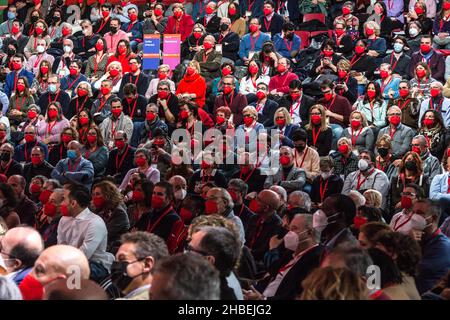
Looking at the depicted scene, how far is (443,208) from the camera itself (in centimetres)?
Answer: 900

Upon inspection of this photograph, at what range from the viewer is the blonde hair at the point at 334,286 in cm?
378

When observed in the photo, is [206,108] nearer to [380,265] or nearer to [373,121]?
[373,121]

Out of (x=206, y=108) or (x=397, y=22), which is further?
(x=397, y=22)

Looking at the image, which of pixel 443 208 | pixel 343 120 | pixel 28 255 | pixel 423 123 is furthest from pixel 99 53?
pixel 28 255

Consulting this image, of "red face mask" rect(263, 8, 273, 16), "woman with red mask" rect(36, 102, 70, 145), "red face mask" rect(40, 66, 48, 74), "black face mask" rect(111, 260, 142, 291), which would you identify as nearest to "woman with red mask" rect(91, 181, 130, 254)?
"black face mask" rect(111, 260, 142, 291)

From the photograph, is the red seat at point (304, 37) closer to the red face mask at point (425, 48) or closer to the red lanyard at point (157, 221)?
the red face mask at point (425, 48)

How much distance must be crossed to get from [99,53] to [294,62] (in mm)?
2973

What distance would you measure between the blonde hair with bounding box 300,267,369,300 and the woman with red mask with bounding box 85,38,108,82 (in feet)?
34.0

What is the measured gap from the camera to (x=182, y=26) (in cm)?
1500

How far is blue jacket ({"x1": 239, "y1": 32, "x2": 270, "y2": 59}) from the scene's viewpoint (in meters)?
14.0

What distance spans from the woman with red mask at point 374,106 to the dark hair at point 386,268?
6677mm

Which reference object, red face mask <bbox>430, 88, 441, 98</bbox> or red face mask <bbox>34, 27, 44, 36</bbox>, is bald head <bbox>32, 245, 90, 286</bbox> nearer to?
red face mask <bbox>430, 88, 441, 98</bbox>

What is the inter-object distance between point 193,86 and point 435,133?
3.55 m

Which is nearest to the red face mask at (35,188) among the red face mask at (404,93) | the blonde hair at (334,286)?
the red face mask at (404,93)
